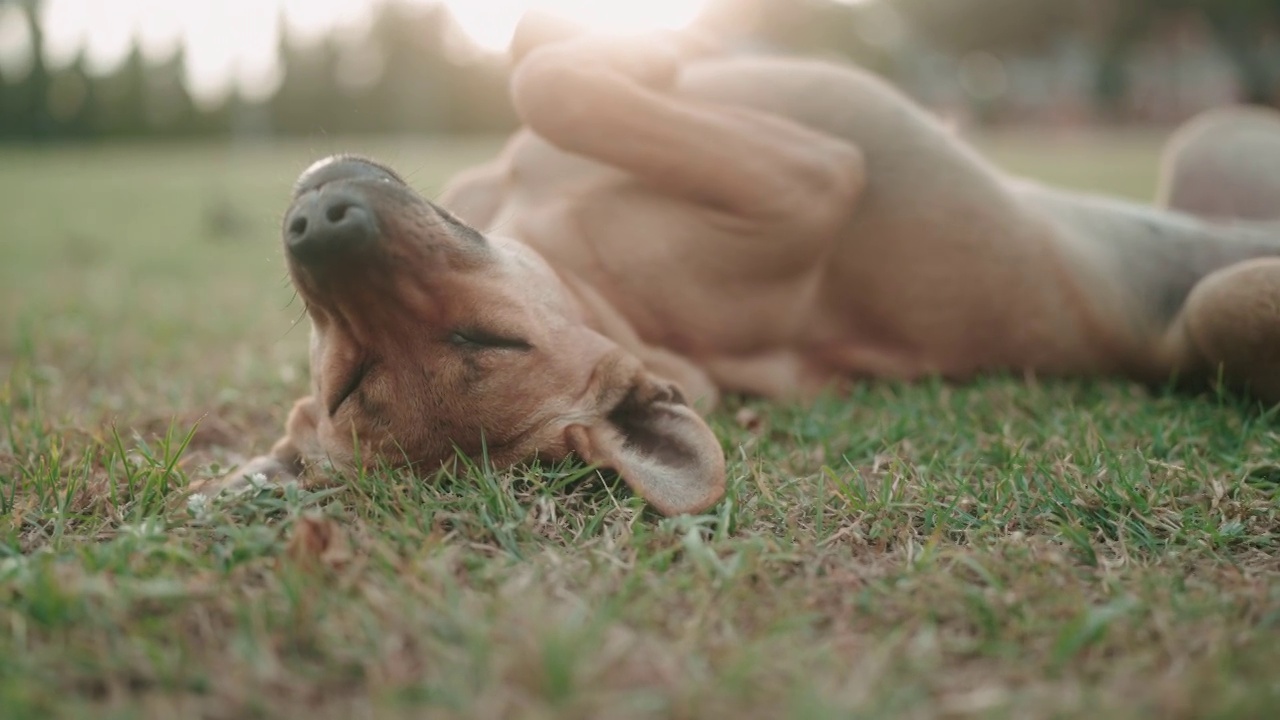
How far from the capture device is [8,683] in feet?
4.79

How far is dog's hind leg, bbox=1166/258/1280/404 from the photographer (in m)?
3.05

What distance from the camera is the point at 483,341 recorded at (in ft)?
8.27

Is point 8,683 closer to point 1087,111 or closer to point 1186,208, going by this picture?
point 1186,208

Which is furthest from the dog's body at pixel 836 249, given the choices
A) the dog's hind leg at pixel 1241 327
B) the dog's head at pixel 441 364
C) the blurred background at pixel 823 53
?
the blurred background at pixel 823 53

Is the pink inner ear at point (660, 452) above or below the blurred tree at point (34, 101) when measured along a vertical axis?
above

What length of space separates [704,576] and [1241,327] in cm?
224

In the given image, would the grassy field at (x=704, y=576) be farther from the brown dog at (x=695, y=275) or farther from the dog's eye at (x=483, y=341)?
the dog's eye at (x=483, y=341)

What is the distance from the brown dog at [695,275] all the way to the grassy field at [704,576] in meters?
0.21

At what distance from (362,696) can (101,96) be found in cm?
3885

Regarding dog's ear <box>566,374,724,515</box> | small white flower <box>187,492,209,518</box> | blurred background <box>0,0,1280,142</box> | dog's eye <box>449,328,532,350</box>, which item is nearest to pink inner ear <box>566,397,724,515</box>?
dog's ear <box>566,374,724,515</box>

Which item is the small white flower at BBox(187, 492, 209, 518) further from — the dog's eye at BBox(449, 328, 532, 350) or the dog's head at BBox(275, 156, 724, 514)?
the dog's eye at BBox(449, 328, 532, 350)

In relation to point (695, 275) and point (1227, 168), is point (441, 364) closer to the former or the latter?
point (695, 275)

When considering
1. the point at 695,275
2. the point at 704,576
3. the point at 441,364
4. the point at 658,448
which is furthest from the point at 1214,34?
the point at 704,576

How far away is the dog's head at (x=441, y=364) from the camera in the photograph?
235cm
